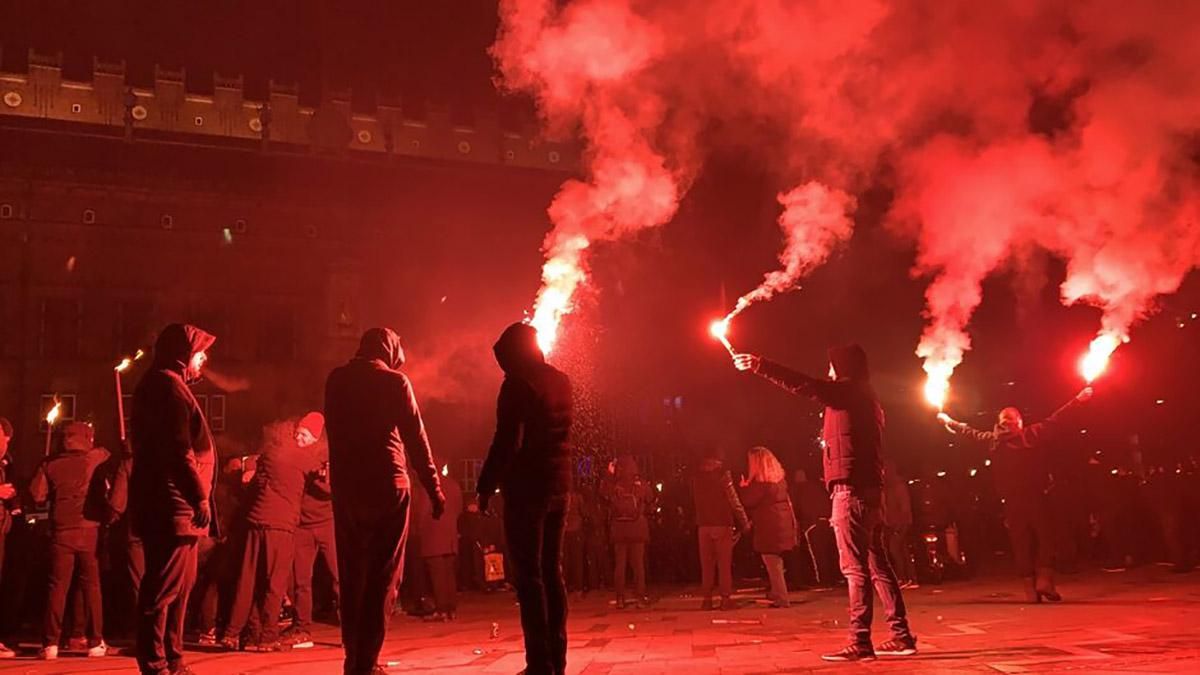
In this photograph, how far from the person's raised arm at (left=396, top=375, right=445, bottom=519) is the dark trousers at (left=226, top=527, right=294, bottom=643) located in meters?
3.50

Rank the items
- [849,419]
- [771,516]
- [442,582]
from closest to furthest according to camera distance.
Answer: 1. [849,419]
2. [442,582]
3. [771,516]

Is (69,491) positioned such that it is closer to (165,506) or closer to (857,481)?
(165,506)

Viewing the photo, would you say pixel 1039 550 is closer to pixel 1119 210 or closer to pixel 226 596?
pixel 1119 210

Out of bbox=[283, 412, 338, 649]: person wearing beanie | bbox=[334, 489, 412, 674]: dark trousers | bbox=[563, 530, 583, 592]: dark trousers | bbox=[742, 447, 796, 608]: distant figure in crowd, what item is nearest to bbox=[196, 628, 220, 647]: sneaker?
bbox=[283, 412, 338, 649]: person wearing beanie

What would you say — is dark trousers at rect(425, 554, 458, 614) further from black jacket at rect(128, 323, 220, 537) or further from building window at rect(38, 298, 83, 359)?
building window at rect(38, 298, 83, 359)

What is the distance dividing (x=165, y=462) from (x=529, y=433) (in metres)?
2.15

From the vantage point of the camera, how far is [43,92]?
47.5 metres

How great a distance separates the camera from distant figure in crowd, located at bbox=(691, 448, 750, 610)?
453 inches

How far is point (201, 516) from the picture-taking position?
5633 mm

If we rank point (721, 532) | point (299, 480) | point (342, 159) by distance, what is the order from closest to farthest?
point (299, 480) → point (721, 532) → point (342, 159)

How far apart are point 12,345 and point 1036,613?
118 feet

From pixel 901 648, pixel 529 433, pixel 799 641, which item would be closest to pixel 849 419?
pixel 901 648

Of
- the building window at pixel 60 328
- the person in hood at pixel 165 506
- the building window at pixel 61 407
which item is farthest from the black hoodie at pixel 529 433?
the building window at pixel 60 328

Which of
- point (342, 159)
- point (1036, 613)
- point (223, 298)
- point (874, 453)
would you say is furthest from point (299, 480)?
point (342, 159)
